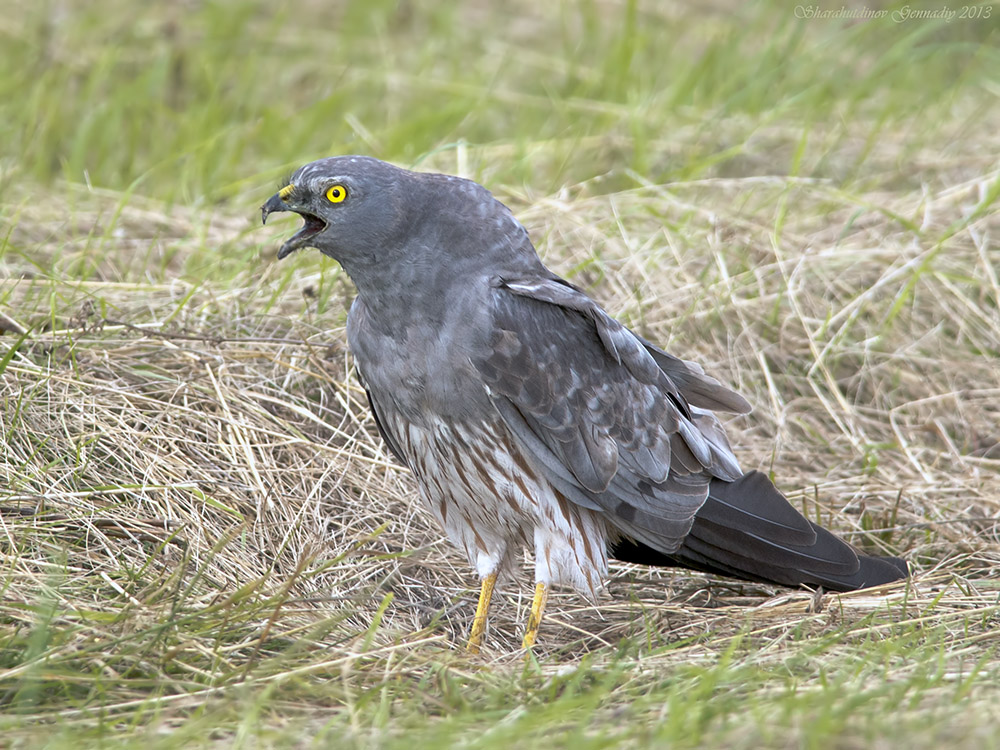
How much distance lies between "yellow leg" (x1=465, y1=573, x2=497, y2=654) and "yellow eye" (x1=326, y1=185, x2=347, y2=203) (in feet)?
4.30

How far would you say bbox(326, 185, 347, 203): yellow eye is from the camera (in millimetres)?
3314

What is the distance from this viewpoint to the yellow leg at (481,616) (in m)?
3.41

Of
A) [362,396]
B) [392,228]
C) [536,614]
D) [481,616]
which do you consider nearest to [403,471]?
[362,396]

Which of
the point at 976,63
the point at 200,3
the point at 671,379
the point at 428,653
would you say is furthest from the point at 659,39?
the point at 428,653

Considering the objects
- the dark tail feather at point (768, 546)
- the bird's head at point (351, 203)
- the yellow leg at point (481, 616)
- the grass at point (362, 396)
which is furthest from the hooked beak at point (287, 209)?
the dark tail feather at point (768, 546)

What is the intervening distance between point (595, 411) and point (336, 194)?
1.04 m

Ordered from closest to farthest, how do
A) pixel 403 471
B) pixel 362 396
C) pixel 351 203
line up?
pixel 351 203, pixel 403 471, pixel 362 396

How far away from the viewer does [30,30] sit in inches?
270

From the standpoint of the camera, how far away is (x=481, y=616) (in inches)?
138

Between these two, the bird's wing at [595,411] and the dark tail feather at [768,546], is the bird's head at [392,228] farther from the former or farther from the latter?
the dark tail feather at [768,546]

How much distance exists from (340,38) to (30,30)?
6.56ft

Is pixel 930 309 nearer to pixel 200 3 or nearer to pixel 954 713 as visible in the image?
pixel 954 713

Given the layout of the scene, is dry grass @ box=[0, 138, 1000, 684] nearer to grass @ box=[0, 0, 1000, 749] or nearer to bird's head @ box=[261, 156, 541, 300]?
grass @ box=[0, 0, 1000, 749]

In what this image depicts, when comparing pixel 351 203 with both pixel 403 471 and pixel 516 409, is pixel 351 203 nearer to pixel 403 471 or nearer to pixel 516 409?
pixel 516 409
